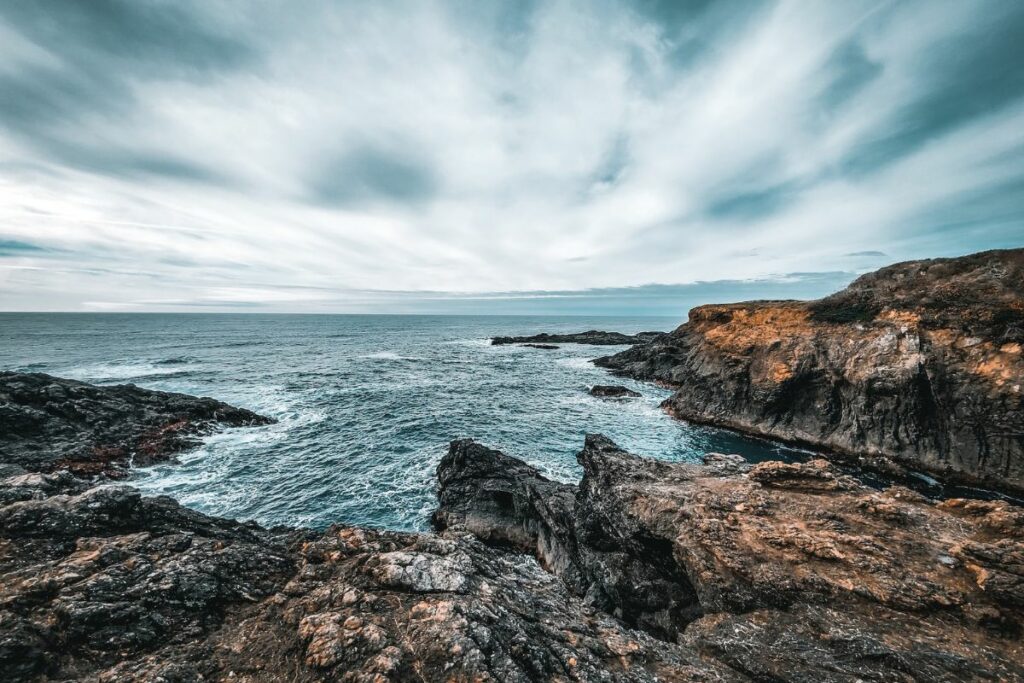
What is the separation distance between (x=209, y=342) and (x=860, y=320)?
138m

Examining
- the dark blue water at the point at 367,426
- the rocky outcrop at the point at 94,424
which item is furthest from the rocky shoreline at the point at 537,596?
the rocky outcrop at the point at 94,424

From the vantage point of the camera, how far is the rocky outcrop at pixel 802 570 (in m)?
8.03

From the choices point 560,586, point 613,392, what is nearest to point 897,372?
point 613,392

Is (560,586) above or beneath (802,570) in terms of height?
beneath

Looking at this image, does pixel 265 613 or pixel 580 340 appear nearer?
pixel 265 613

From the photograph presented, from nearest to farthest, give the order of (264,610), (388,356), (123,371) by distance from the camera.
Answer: (264,610) < (123,371) < (388,356)

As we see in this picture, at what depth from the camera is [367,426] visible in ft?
121

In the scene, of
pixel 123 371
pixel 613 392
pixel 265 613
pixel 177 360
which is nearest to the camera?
pixel 265 613

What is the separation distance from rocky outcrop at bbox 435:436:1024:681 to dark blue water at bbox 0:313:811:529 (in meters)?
11.8

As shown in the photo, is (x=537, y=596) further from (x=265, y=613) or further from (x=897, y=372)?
(x=897, y=372)

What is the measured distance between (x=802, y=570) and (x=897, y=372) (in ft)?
89.4

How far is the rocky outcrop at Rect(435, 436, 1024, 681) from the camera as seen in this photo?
26.3ft

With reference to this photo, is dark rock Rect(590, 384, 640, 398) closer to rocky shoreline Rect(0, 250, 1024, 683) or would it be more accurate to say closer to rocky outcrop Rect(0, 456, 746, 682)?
rocky shoreline Rect(0, 250, 1024, 683)

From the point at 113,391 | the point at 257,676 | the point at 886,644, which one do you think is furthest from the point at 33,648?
the point at 113,391
